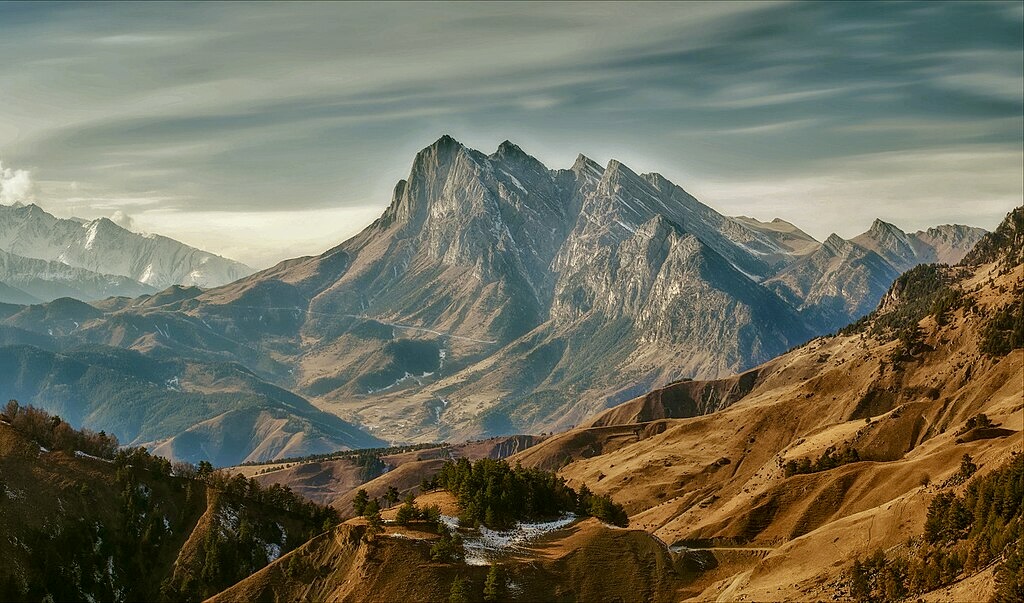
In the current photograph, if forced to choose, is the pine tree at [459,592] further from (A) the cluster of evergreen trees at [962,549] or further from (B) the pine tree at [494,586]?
(A) the cluster of evergreen trees at [962,549]

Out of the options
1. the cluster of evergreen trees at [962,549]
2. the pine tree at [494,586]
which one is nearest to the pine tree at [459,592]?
the pine tree at [494,586]

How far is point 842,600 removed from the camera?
167000 millimetres

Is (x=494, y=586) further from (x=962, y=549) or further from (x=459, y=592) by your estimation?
(x=962, y=549)

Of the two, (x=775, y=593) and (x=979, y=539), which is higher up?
(x=979, y=539)

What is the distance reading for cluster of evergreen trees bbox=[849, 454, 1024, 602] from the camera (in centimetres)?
15338

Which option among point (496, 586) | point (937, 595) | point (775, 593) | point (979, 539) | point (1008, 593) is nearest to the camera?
point (1008, 593)

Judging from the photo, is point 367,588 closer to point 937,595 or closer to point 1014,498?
point 937,595

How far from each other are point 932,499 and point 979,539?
3382 cm

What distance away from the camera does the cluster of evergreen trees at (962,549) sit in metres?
153

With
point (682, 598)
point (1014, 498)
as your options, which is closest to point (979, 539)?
point (1014, 498)

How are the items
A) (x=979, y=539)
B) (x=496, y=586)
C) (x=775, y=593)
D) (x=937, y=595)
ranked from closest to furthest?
(x=937, y=595), (x=979, y=539), (x=775, y=593), (x=496, y=586)

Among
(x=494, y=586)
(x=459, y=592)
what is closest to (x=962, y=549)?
(x=494, y=586)

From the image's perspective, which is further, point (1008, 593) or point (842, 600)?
point (842, 600)

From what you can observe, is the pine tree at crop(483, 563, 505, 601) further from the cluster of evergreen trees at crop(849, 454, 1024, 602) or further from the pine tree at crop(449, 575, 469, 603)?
the cluster of evergreen trees at crop(849, 454, 1024, 602)
